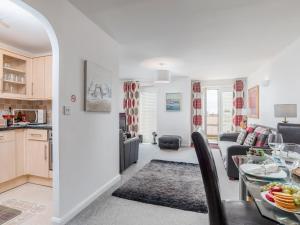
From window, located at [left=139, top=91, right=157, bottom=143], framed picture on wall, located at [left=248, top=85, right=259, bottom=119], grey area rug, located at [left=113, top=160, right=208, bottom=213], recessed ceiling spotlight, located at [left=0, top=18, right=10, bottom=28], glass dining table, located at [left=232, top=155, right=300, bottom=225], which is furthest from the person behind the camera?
window, located at [left=139, top=91, right=157, bottom=143]

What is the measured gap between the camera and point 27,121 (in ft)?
11.2

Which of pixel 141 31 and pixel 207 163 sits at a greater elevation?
pixel 141 31

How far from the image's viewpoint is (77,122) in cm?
209

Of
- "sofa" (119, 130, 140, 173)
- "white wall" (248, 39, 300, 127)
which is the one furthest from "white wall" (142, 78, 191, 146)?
"sofa" (119, 130, 140, 173)

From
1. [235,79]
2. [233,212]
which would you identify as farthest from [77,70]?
[235,79]

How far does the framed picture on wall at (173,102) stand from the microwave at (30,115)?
3.94 meters

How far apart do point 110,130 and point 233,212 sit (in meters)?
2.02

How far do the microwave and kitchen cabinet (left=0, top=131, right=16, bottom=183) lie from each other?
2.24 ft

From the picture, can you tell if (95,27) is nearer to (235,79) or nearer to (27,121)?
(27,121)

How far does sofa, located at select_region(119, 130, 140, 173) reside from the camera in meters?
3.41

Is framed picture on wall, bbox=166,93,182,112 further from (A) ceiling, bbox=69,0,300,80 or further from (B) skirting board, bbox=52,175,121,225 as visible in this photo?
(B) skirting board, bbox=52,175,121,225

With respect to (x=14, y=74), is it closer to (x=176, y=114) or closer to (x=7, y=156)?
(x=7, y=156)

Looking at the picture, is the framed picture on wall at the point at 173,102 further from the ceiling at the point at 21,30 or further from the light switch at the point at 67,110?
the light switch at the point at 67,110

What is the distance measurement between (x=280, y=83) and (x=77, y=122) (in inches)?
144
